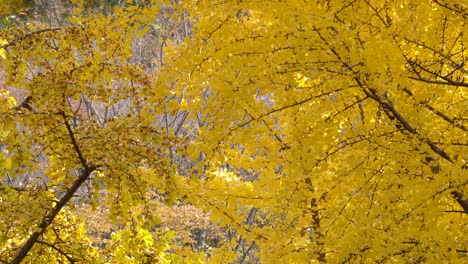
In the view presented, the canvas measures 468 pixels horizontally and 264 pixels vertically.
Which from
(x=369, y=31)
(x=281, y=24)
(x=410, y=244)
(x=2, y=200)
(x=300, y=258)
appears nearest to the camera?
(x=281, y=24)

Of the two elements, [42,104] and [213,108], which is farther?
[42,104]

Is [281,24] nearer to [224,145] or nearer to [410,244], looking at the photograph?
[224,145]

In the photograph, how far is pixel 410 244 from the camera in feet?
10.7

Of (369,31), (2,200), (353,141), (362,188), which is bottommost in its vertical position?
(2,200)

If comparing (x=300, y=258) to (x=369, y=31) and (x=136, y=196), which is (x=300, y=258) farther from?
(x=369, y=31)

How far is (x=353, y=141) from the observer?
312 cm

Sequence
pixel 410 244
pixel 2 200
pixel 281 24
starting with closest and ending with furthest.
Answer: pixel 281 24, pixel 410 244, pixel 2 200

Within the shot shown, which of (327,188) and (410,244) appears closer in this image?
(410,244)

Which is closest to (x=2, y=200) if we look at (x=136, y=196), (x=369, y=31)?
(x=136, y=196)

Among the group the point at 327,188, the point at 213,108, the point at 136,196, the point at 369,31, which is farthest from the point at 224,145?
the point at 327,188

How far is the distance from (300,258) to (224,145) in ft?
3.54

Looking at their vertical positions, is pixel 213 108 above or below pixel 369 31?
below

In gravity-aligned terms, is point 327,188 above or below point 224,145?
above

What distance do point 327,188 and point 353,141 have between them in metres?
1.51
